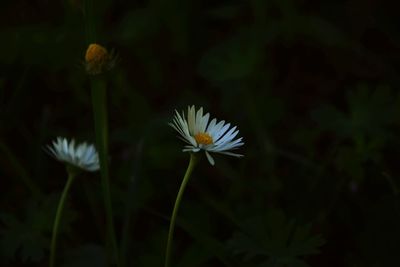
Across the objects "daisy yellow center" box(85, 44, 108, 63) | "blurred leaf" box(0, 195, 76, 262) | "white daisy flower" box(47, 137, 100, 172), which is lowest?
"blurred leaf" box(0, 195, 76, 262)

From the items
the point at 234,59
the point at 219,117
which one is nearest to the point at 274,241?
the point at 234,59

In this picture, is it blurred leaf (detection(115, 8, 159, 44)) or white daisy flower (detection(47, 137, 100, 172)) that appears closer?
white daisy flower (detection(47, 137, 100, 172))

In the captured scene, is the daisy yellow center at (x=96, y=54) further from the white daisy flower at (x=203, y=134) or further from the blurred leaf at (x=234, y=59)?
the blurred leaf at (x=234, y=59)

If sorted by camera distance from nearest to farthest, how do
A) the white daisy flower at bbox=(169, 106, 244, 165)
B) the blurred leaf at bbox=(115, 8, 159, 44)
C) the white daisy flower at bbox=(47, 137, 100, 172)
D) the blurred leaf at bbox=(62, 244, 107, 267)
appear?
the white daisy flower at bbox=(169, 106, 244, 165) < the white daisy flower at bbox=(47, 137, 100, 172) < the blurred leaf at bbox=(62, 244, 107, 267) < the blurred leaf at bbox=(115, 8, 159, 44)

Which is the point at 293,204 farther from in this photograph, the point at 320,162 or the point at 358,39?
the point at 358,39

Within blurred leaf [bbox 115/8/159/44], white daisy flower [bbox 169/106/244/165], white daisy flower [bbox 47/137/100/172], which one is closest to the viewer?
A: white daisy flower [bbox 169/106/244/165]

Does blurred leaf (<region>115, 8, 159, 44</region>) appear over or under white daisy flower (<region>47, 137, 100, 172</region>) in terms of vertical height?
over

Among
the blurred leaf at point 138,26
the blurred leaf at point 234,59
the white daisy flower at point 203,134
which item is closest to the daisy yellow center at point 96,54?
the white daisy flower at point 203,134

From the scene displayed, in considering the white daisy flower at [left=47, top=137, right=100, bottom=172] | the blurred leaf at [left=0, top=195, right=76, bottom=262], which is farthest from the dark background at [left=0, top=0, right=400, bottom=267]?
the white daisy flower at [left=47, top=137, right=100, bottom=172]

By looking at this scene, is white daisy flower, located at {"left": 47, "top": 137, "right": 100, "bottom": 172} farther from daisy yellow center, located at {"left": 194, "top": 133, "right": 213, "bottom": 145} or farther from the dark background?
daisy yellow center, located at {"left": 194, "top": 133, "right": 213, "bottom": 145}
